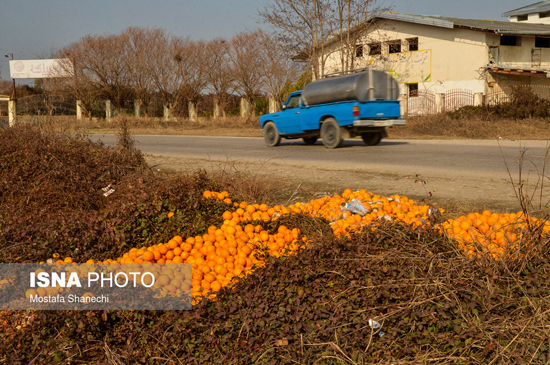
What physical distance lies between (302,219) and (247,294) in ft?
4.60

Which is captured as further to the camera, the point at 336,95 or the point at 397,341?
→ the point at 336,95

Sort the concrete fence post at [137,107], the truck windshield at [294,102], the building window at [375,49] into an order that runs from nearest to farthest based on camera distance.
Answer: the truck windshield at [294,102] < the building window at [375,49] < the concrete fence post at [137,107]

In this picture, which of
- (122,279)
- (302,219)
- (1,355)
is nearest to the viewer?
(1,355)

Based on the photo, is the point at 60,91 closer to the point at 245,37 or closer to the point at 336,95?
the point at 245,37

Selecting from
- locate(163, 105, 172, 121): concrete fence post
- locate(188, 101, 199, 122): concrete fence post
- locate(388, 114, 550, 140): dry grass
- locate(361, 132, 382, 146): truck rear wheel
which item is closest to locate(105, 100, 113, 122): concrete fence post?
locate(163, 105, 172, 121): concrete fence post

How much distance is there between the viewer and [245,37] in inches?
1371

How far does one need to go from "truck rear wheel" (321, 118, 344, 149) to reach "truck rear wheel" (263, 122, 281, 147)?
78.1 inches

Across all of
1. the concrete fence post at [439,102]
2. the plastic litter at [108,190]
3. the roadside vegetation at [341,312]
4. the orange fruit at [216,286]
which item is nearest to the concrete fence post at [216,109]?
the concrete fence post at [439,102]

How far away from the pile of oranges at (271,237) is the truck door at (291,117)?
10.5 m

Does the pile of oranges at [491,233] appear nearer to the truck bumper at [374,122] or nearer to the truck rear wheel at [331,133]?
the truck bumper at [374,122]

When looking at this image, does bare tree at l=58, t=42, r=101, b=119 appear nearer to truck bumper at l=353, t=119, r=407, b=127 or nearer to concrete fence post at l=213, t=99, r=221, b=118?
concrete fence post at l=213, t=99, r=221, b=118

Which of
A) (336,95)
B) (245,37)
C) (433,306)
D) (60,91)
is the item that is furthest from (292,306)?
(60,91)

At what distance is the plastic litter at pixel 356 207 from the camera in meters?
4.73

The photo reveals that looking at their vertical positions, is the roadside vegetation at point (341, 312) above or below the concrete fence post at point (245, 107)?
below
